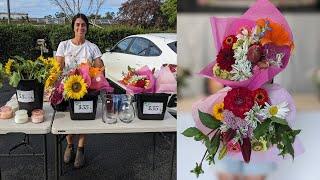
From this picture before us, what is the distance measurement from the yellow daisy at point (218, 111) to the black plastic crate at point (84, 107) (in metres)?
0.96

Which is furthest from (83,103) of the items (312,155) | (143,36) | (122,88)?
(312,155)

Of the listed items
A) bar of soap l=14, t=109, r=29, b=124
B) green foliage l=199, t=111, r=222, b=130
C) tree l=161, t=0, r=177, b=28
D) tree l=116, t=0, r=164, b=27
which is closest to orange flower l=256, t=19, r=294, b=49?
green foliage l=199, t=111, r=222, b=130

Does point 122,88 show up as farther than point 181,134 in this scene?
Yes

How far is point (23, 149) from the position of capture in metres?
2.59

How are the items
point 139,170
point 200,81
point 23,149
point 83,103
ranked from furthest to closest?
point 23,149 < point 139,170 < point 83,103 < point 200,81

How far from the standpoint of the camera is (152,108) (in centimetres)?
191

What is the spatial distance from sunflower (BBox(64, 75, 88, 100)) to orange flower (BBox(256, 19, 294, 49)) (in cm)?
105

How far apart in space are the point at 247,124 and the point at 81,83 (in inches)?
39.9

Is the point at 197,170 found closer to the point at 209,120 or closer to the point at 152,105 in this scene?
the point at 209,120

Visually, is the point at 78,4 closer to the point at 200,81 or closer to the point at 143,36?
the point at 143,36

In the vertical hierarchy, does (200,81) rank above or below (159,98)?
above

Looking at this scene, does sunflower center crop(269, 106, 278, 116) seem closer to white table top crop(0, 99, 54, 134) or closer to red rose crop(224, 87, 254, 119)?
red rose crop(224, 87, 254, 119)

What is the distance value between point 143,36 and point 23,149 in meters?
1.36

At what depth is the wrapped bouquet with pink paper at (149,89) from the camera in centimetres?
185
